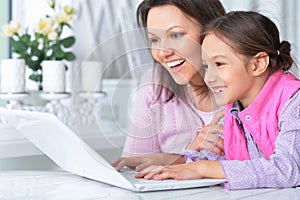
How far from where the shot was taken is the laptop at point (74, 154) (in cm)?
102

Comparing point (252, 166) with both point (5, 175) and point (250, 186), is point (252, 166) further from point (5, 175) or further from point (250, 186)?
point (5, 175)

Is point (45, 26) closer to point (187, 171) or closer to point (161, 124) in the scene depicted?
point (161, 124)

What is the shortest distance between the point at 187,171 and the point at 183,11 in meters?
0.37

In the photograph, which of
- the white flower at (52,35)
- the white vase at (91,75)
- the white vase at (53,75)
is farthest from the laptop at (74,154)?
the white flower at (52,35)

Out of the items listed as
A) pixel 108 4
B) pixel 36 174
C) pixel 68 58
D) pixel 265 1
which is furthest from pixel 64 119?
pixel 36 174

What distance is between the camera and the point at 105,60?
1.12 m

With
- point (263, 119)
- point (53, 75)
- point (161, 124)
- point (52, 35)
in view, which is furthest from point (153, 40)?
point (52, 35)

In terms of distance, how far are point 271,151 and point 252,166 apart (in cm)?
11

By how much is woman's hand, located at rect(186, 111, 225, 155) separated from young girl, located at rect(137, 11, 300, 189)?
18 millimetres

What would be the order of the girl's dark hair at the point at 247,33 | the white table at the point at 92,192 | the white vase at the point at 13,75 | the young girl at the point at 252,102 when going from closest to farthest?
the white table at the point at 92,192, the young girl at the point at 252,102, the girl's dark hair at the point at 247,33, the white vase at the point at 13,75

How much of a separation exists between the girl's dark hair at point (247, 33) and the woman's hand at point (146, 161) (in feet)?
0.86

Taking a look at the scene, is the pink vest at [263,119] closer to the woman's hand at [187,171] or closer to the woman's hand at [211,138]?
the woman's hand at [211,138]

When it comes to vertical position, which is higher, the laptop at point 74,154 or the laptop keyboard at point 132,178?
the laptop at point 74,154

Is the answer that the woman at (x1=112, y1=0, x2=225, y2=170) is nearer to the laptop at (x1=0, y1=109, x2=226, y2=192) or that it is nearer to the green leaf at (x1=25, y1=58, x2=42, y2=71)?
the laptop at (x1=0, y1=109, x2=226, y2=192)
